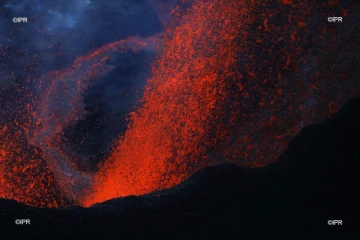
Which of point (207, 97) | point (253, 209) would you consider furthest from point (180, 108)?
point (253, 209)

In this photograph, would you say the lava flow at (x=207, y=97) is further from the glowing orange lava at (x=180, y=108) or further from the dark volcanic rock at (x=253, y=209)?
the dark volcanic rock at (x=253, y=209)

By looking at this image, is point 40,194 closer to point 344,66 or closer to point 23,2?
point 23,2

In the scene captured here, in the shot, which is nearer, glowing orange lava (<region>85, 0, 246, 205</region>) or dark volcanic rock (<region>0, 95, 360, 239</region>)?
dark volcanic rock (<region>0, 95, 360, 239</region>)

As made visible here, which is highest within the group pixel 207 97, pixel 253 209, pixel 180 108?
pixel 207 97

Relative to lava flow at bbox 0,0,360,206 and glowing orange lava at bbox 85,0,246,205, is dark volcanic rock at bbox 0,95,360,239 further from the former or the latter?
glowing orange lava at bbox 85,0,246,205

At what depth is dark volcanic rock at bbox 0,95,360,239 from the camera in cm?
388

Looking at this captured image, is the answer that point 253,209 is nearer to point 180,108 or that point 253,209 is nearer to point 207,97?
point 207,97

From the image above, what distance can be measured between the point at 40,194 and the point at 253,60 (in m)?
6.62

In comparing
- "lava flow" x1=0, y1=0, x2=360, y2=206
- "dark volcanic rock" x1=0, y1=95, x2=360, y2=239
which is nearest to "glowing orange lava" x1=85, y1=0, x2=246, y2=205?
"lava flow" x1=0, y1=0, x2=360, y2=206

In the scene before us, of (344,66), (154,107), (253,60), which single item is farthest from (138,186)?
(344,66)

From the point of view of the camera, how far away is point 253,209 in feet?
13.6

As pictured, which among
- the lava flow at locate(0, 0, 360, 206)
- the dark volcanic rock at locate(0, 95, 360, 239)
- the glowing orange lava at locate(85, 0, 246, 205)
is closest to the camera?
the dark volcanic rock at locate(0, 95, 360, 239)

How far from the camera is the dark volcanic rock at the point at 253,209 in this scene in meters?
3.88

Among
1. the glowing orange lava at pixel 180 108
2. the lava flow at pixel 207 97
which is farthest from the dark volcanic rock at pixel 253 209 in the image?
the glowing orange lava at pixel 180 108
